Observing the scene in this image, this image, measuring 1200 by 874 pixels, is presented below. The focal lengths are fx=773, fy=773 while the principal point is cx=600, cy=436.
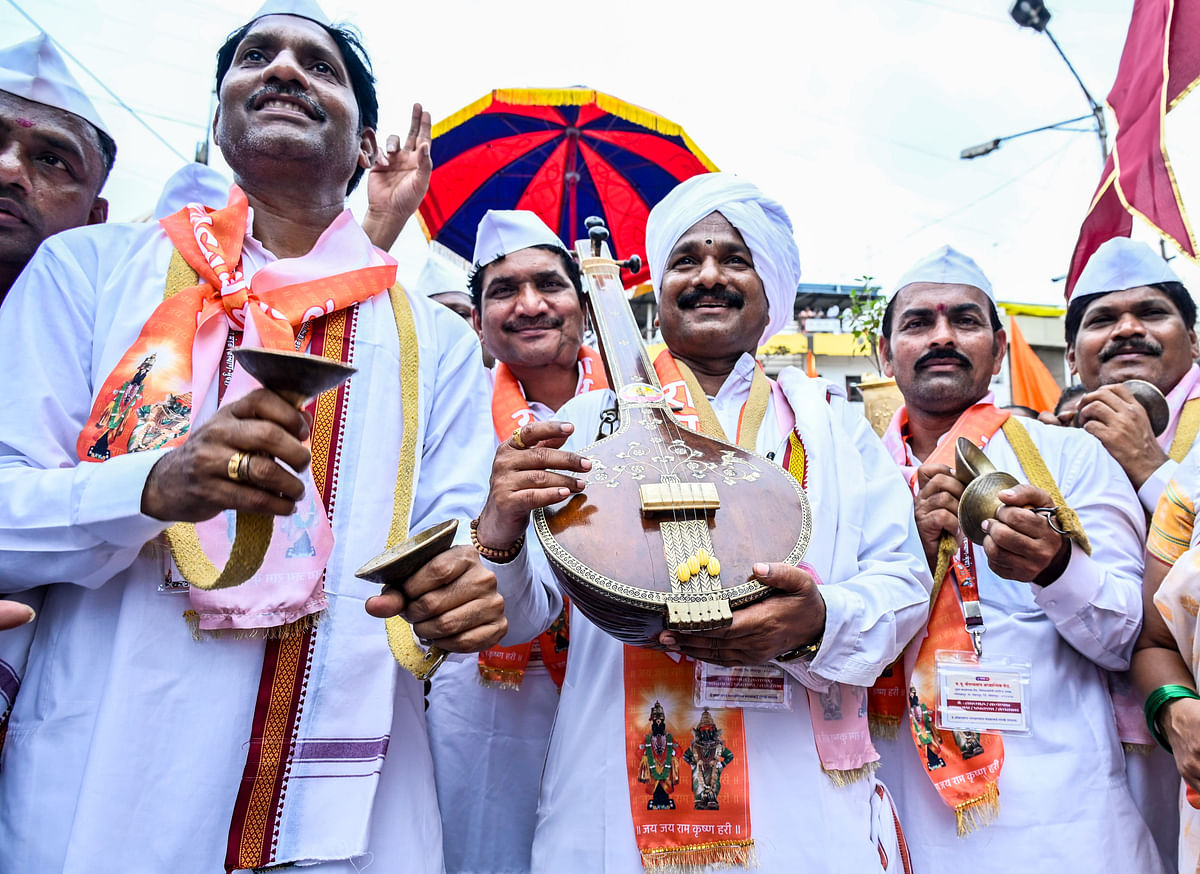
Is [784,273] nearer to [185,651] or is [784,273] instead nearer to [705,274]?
[705,274]

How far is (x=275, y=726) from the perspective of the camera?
1460 millimetres

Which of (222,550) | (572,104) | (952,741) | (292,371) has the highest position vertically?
(572,104)

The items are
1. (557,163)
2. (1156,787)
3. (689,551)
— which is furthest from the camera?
(557,163)

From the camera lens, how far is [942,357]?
281 centimetres

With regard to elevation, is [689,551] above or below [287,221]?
below

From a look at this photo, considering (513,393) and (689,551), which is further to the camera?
(513,393)

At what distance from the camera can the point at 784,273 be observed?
2543mm

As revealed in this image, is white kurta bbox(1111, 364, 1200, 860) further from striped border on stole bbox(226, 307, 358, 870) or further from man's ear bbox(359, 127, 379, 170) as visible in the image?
man's ear bbox(359, 127, 379, 170)

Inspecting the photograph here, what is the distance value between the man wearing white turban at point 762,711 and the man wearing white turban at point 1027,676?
0.89ft

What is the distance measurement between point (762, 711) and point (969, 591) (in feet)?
2.74

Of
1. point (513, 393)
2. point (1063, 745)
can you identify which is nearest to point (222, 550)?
point (513, 393)

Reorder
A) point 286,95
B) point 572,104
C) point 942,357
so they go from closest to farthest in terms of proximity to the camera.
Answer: point 286,95, point 942,357, point 572,104

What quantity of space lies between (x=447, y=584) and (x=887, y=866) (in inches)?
51.0

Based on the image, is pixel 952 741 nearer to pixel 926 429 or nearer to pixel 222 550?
pixel 926 429
